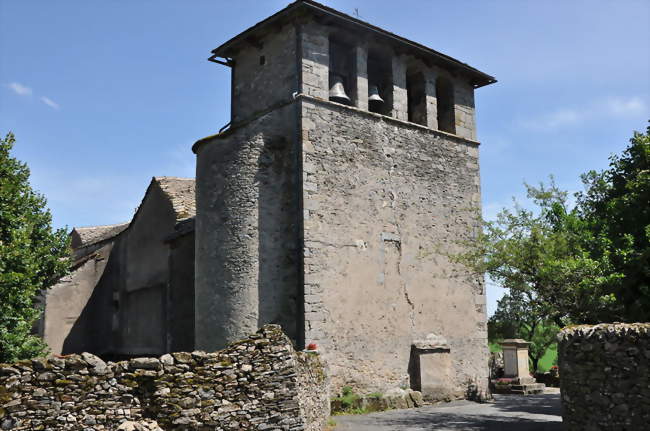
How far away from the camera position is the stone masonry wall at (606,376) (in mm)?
7543

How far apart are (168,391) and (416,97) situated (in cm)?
1132

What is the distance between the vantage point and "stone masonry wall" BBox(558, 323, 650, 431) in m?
7.54

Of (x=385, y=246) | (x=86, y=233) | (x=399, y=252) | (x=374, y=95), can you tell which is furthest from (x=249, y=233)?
(x=86, y=233)

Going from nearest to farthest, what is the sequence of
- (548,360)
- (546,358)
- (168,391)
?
1. (168,391)
2. (548,360)
3. (546,358)

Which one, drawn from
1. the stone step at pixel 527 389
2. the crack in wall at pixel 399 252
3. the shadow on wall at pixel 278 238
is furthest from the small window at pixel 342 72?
the stone step at pixel 527 389

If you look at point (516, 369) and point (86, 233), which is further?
point (86, 233)

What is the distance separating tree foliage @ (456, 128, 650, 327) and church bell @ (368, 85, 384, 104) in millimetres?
4169

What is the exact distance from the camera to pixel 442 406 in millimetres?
14211

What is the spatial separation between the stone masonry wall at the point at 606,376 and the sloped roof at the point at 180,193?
36.7ft

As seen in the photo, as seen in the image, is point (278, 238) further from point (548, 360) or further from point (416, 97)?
point (548, 360)

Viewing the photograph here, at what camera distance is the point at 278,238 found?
43.8 feet

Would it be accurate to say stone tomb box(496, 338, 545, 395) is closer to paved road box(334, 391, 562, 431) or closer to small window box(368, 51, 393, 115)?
paved road box(334, 391, 562, 431)

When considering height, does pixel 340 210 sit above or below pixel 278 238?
above

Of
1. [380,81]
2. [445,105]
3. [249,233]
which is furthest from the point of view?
[445,105]
